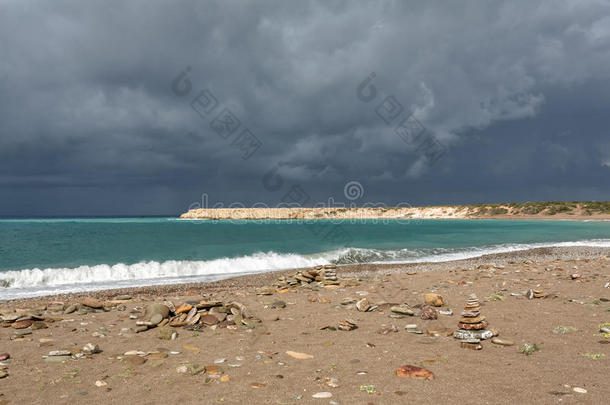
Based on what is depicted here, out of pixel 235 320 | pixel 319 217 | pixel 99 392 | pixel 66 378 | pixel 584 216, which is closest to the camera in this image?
pixel 99 392

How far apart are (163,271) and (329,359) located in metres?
21.6

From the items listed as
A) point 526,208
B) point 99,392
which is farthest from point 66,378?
point 526,208

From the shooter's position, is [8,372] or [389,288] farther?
[389,288]

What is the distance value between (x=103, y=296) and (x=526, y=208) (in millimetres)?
138660

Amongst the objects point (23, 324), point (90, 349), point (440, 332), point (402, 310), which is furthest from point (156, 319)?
point (440, 332)

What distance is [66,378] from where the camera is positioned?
5.70 metres

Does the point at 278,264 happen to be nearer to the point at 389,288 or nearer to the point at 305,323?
the point at 389,288

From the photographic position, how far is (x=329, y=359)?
625 cm

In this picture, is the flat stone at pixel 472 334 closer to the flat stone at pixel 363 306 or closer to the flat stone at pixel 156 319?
the flat stone at pixel 363 306

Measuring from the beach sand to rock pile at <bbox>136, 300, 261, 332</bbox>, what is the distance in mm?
272

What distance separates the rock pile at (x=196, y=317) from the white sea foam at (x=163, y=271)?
1265cm

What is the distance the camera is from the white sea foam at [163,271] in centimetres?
2022

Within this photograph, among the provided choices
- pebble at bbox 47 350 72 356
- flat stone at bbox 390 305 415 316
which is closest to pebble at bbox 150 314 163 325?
pebble at bbox 47 350 72 356

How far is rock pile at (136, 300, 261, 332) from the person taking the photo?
862 cm
